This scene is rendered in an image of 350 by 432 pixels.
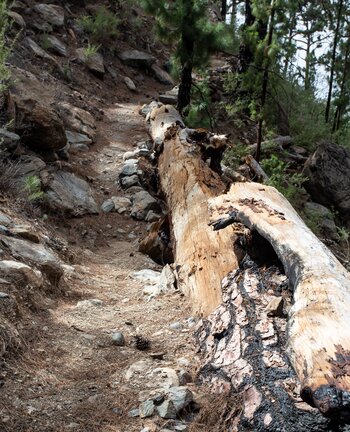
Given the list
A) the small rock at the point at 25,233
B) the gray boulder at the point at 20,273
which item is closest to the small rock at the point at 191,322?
the gray boulder at the point at 20,273

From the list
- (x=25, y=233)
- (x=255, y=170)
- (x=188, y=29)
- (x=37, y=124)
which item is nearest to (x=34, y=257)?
(x=25, y=233)

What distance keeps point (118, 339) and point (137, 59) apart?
12281 mm

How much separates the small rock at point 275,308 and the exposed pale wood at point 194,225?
1.84 ft

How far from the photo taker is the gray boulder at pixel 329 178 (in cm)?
965

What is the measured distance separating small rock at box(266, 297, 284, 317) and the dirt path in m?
0.57

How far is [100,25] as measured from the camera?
13242 millimetres

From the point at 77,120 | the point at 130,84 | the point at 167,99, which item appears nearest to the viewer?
the point at 77,120

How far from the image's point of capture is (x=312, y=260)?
2918mm

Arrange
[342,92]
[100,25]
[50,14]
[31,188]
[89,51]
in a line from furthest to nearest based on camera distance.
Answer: [100,25]
[50,14]
[342,92]
[89,51]
[31,188]

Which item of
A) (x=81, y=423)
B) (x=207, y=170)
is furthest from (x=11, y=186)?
(x=81, y=423)

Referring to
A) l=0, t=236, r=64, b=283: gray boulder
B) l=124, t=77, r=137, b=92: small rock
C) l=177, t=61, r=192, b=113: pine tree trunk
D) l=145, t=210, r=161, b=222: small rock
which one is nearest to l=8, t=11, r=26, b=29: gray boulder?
l=124, t=77, r=137, b=92: small rock

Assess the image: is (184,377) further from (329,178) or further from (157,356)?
(329,178)

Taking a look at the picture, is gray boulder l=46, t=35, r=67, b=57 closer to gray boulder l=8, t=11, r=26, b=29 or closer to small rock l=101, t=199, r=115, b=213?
gray boulder l=8, t=11, r=26, b=29

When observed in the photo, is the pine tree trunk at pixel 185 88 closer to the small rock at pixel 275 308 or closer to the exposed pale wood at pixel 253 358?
the exposed pale wood at pixel 253 358
